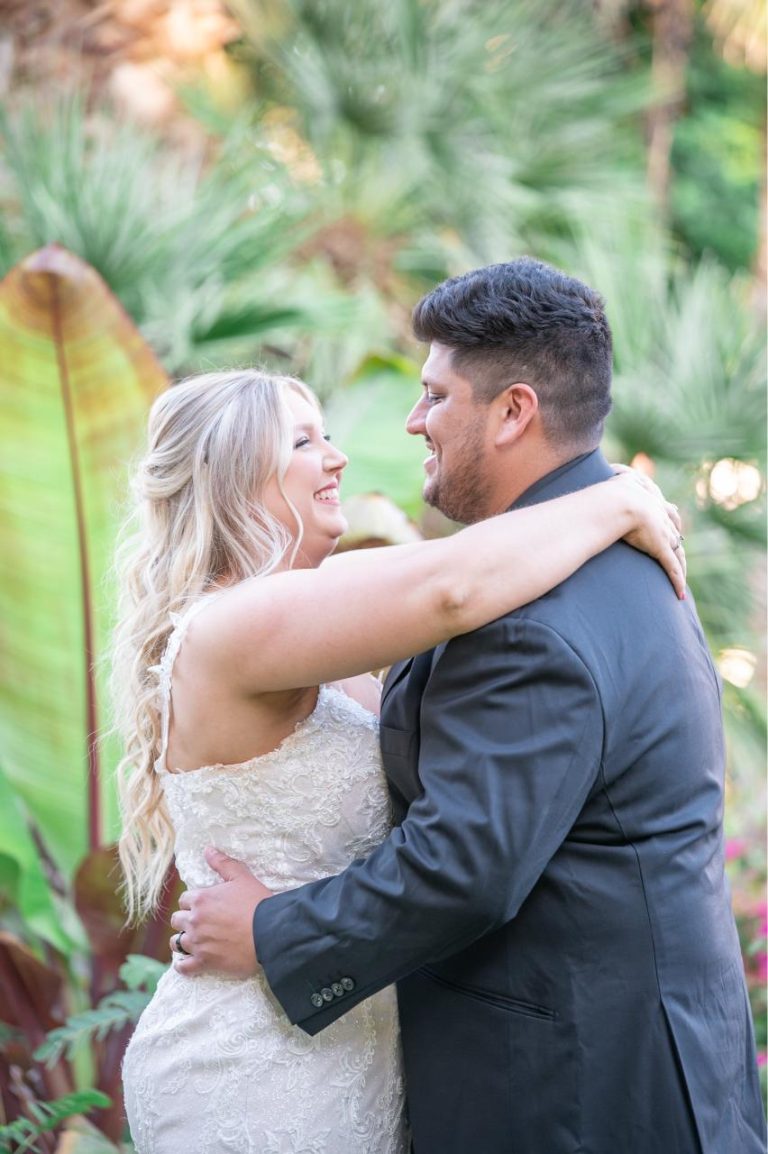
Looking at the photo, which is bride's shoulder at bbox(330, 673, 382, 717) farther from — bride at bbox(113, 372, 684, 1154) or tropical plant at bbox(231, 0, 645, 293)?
tropical plant at bbox(231, 0, 645, 293)

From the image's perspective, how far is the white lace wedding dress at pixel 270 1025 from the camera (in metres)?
2.14

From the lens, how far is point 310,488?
241 cm

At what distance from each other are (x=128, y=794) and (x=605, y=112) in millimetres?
7155

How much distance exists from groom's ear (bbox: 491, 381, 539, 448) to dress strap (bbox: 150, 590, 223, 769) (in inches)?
22.9

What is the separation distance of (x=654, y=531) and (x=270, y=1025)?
106cm

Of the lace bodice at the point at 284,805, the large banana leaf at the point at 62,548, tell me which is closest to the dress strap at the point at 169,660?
the lace bodice at the point at 284,805

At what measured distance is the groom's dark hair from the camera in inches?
83.9

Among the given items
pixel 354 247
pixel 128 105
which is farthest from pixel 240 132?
pixel 128 105

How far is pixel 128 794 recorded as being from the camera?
2.55 m

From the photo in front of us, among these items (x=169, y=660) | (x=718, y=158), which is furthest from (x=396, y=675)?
(x=718, y=158)

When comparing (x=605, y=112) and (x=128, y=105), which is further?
(x=605, y=112)

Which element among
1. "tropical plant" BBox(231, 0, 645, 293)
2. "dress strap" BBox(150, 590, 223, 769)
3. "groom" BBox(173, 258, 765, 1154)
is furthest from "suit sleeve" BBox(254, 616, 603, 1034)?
"tropical plant" BBox(231, 0, 645, 293)

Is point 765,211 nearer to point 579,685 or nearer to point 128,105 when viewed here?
point 128,105

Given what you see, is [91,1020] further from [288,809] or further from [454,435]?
[454,435]
